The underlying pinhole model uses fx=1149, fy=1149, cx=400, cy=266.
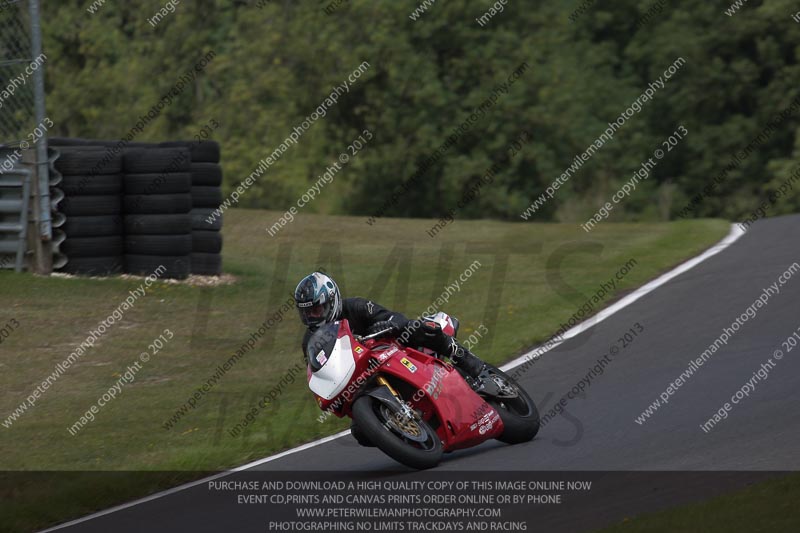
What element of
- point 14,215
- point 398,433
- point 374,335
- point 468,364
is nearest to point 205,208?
point 14,215

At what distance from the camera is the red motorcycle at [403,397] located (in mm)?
7766

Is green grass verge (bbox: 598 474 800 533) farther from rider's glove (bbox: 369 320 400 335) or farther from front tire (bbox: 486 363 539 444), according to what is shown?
rider's glove (bbox: 369 320 400 335)

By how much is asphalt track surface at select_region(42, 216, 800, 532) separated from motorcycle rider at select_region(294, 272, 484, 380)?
766 mm

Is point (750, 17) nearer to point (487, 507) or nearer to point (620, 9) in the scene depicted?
point (620, 9)

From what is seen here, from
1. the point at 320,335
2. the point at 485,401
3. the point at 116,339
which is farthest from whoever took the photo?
the point at 116,339

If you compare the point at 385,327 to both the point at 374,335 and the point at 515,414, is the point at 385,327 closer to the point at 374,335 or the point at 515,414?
the point at 374,335

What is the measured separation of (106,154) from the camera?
1583cm

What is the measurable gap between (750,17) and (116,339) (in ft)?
86.5

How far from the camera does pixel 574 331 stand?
42.7 feet

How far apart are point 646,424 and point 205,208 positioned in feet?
30.5

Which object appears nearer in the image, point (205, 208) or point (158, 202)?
→ point (158, 202)

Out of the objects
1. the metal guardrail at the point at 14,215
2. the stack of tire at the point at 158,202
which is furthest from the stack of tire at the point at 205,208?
the metal guardrail at the point at 14,215

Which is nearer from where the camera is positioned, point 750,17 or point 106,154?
point 106,154

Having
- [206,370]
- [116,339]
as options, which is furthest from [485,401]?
[116,339]
